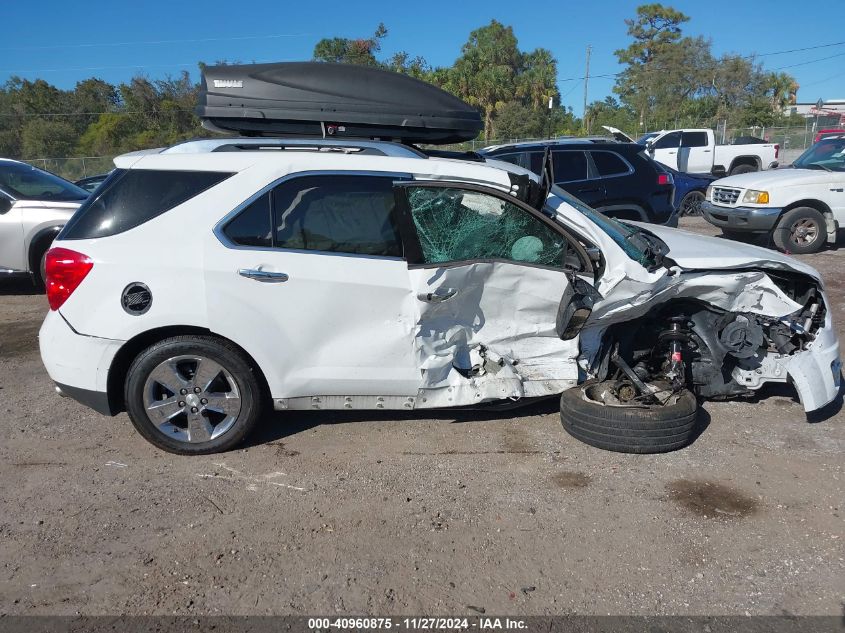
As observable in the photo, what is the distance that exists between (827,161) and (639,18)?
57.7 metres

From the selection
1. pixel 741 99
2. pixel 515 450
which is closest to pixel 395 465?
pixel 515 450

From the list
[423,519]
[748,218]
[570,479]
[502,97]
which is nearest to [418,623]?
[423,519]

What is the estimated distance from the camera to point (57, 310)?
371cm

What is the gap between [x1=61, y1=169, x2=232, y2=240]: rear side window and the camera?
3.71 meters

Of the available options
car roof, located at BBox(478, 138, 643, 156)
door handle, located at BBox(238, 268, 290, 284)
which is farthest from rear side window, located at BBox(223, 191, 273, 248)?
car roof, located at BBox(478, 138, 643, 156)

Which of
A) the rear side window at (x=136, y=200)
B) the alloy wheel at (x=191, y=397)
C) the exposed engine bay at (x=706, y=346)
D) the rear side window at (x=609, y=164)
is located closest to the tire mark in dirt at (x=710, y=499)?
the exposed engine bay at (x=706, y=346)

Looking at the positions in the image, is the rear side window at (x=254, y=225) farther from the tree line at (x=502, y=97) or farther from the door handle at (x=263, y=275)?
the tree line at (x=502, y=97)

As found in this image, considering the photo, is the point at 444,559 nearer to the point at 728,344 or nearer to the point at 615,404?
the point at 615,404

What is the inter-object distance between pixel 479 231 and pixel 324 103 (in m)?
1.33

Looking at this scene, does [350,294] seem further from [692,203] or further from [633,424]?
[692,203]

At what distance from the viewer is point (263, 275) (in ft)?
11.9

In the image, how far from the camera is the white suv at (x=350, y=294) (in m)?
3.64

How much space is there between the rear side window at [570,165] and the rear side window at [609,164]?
180 mm

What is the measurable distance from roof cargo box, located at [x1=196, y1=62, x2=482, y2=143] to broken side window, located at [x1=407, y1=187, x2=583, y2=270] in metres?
0.74
